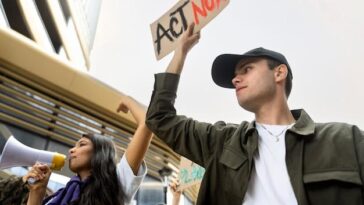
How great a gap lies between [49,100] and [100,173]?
436 cm

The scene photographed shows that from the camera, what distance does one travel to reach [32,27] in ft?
25.5

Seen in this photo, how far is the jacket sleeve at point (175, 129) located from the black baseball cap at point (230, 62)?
297 mm

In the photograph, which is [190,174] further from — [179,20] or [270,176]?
[270,176]

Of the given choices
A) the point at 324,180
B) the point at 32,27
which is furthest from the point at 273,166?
the point at 32,27

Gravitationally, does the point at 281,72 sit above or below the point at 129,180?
above

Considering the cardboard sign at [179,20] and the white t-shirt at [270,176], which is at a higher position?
the cardboard sign at [179,20]

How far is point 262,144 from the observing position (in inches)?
54.5

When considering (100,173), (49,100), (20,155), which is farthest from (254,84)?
(49,100)

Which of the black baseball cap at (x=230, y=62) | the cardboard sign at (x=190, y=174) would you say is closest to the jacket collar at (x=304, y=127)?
the black baseball cap at (x=230, y=62)

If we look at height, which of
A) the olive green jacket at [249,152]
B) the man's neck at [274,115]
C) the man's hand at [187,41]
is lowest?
the olive green jacket at [249,152]

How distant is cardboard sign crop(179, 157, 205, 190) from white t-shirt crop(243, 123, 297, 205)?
2.44 metres

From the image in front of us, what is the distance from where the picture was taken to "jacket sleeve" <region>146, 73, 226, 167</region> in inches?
55.6

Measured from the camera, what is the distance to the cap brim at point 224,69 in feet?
5.34

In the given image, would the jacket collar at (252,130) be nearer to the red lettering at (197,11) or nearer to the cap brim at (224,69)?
the cap brim at (224,69)
